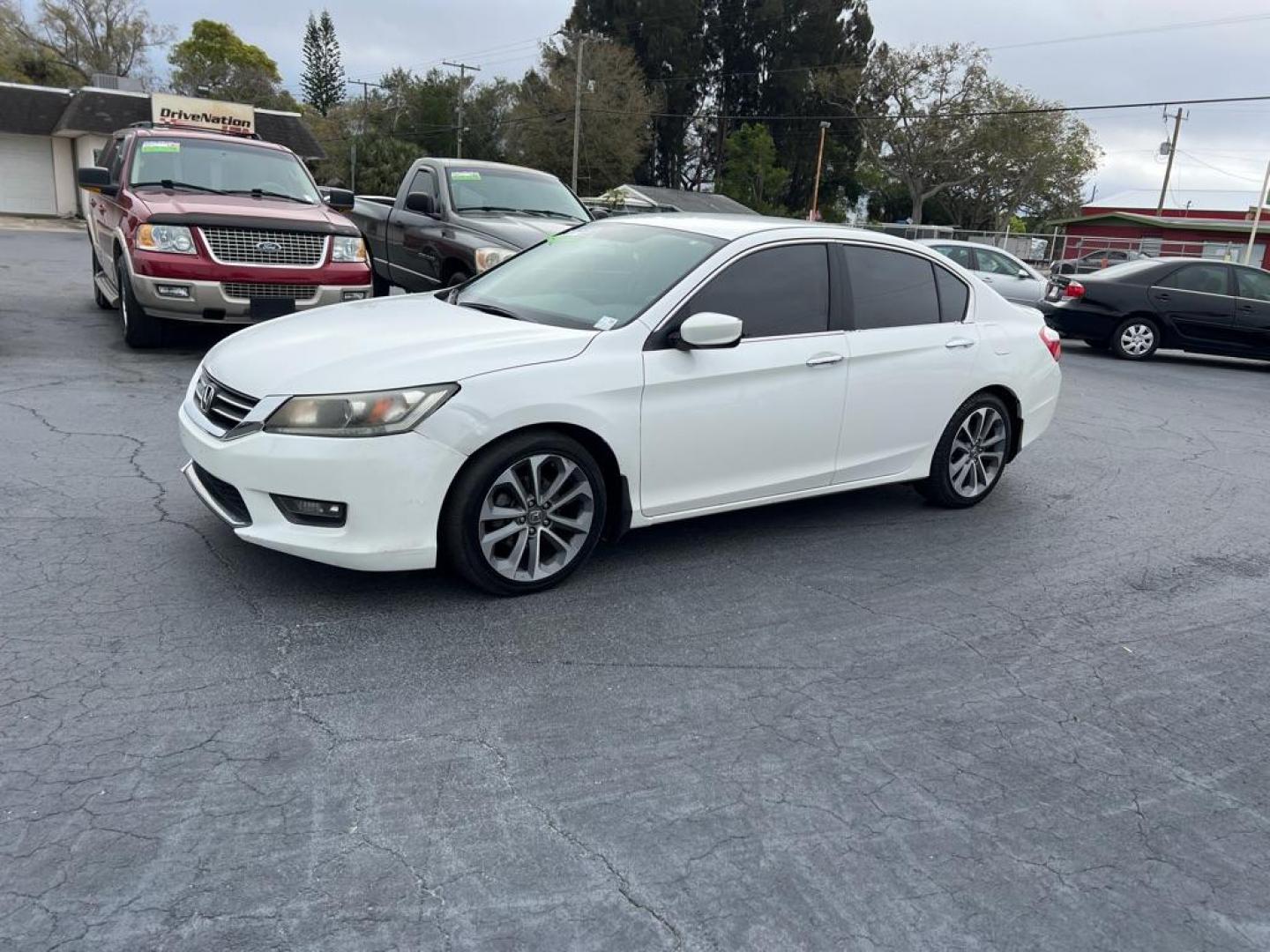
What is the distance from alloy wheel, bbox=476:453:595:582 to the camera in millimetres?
4164

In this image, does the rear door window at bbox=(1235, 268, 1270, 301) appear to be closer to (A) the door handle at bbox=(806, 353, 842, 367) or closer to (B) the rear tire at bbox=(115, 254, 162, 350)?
(A) the door handle at bbox=(806, 353, 842, 367)

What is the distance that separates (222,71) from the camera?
70.8 meters

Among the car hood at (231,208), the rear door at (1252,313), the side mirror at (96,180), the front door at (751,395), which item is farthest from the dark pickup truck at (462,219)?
the rear door at (1252,313)

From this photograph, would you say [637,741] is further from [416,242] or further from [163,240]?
[416,242]

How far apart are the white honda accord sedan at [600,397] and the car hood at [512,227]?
3859mm

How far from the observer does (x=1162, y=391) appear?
1161 cm

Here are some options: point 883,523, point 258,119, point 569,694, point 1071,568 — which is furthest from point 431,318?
point 258,119

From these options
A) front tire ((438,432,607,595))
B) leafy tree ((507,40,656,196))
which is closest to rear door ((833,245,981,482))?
front tire ((438,432,607,595))

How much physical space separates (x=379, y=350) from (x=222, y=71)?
255 feet

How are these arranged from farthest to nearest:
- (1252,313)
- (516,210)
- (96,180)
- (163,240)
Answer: (1252,313) < (516,210) < (96,180) < (163,240)

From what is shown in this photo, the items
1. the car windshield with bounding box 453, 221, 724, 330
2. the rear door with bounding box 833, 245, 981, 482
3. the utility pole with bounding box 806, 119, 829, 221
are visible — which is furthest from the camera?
the utility pole with bounding box 806, 119, 829, 221

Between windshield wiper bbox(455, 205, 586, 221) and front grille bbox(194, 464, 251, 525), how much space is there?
21.4ft

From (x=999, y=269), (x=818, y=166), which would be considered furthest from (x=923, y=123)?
(x=999, y=269)

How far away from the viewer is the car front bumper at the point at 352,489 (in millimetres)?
3852
